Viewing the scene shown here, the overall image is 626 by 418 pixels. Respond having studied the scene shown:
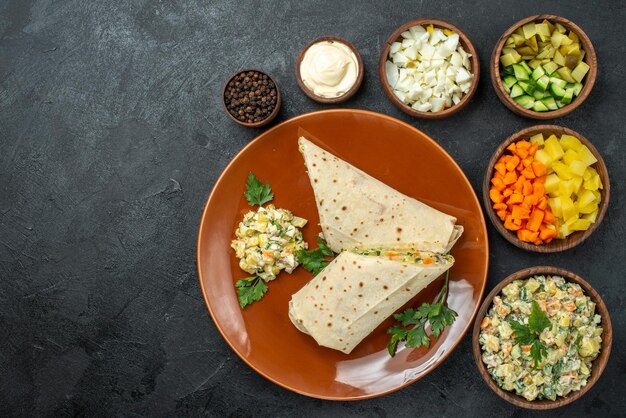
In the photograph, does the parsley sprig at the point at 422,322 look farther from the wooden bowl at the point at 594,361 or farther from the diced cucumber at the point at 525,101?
the diced cucumber at the point at 525,101

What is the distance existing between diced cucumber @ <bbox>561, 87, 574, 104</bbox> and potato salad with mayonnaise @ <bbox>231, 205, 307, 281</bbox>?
168 centimetres

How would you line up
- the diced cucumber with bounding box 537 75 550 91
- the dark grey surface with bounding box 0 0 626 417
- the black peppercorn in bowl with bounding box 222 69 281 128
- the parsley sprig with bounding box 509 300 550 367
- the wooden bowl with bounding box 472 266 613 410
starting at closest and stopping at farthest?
the parsley sprig with bounding box 509 300 550 367, the wooden bowl with bounding box 472 266 613 410, the diced cucumber with bounding box 537 75 550 91, the black peppercorn in bowl with bounding box 222 69 281 128, the dark grey surface with bounding box 0 0 626 417

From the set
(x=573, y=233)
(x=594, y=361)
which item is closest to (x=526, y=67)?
(x=573, y=233)

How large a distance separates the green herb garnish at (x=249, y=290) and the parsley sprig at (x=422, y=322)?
0.82m

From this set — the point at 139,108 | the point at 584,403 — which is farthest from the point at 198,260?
the point at 584,403

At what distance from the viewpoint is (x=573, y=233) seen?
3445mm

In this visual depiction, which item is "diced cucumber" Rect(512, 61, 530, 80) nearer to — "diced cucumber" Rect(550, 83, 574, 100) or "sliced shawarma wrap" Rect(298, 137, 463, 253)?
"diced cucumber" Rect(550, 83, 574, 100)

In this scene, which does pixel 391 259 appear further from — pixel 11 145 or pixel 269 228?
pixel 11 145

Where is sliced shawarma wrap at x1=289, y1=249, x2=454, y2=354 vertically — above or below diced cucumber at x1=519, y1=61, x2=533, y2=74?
below

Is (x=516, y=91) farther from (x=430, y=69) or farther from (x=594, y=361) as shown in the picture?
(x=594, y=361)

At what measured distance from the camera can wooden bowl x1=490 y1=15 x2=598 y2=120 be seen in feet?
11.1

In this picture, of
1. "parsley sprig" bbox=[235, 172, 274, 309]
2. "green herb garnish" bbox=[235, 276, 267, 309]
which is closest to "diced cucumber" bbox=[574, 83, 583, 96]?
"parsley sprig" bbox=[235, 172, 274, 309]

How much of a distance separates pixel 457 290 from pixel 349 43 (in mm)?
1615

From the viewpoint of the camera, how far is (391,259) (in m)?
3.28
